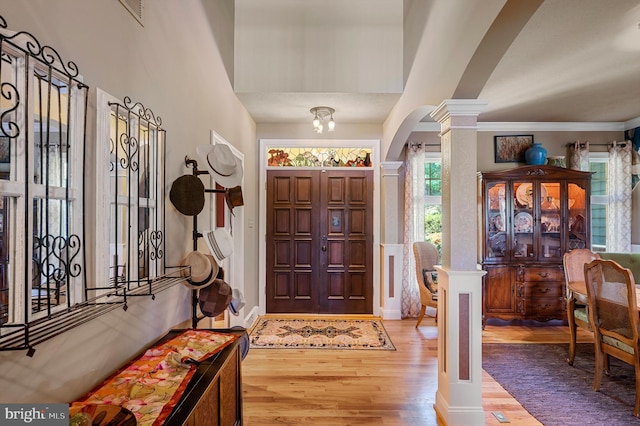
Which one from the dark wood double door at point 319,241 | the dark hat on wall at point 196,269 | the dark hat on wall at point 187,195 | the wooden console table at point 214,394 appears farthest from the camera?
the dark wood double door at point 319,241

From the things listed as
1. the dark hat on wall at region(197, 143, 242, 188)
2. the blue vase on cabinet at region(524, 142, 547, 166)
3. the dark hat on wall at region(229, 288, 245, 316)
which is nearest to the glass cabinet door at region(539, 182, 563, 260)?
the blue vase on cabinet at region(524, 142, 547, 166)

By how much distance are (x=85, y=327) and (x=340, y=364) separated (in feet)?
7.82

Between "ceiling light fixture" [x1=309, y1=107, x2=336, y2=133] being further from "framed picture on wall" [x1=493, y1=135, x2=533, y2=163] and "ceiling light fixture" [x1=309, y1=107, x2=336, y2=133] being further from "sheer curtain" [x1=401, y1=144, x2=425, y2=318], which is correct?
"framed picture on wall" [x1=493, y1=135, x2=533, y2=163]

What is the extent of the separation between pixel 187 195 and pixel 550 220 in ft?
14.1

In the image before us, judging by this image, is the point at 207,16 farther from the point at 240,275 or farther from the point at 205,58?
the point at 240,275

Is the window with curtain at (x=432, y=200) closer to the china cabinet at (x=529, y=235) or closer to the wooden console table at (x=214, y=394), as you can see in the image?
the china cabinet at (x=529, y=235)

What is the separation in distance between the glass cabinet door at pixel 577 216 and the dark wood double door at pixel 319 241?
8.08 ft

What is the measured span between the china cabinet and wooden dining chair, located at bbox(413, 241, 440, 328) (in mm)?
607

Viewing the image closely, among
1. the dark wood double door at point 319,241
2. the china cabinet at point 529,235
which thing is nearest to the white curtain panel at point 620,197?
the china cabinet at point 529,235

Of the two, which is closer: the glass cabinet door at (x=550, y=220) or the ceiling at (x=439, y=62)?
the ceiling at (x=439, y=62)

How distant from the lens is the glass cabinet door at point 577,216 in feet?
13.9

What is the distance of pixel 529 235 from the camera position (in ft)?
13.9

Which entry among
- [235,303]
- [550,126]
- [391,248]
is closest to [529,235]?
[550,126]

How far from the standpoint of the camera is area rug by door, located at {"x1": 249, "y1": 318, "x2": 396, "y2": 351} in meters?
3.63
